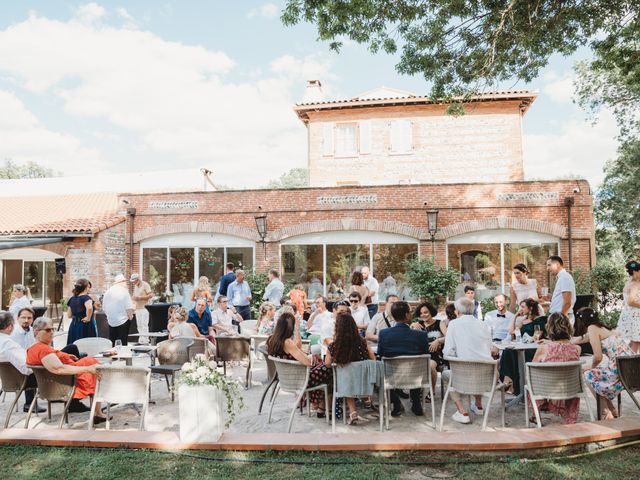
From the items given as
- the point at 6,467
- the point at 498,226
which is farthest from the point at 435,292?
the point at 6,467

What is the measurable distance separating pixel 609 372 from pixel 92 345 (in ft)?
19.8

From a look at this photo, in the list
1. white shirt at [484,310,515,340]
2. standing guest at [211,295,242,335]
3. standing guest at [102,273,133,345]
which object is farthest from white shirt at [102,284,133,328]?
white shirt at [484,310,515,340]

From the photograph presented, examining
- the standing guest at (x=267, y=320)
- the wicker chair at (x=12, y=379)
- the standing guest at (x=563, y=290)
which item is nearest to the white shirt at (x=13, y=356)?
the wicker chair at (x=12, y=379)

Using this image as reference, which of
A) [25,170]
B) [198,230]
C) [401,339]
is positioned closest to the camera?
[401,339]

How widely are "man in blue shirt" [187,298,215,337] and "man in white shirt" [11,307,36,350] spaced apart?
2495mm

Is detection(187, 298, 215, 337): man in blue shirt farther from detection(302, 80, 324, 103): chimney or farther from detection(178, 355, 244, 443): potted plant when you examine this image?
detection(302, 80, 324, 103): chimney

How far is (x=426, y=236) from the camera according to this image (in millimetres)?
13305

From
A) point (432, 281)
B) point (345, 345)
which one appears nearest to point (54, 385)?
point (345, 345)

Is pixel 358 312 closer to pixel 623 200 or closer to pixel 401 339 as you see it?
pixel 401 339

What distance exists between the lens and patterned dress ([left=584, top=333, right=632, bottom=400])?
4.99 meters

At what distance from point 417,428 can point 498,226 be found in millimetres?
9028

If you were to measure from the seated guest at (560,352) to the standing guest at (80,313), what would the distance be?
590 centimetres

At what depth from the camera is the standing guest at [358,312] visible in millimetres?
7637

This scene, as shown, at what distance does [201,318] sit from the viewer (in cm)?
830
